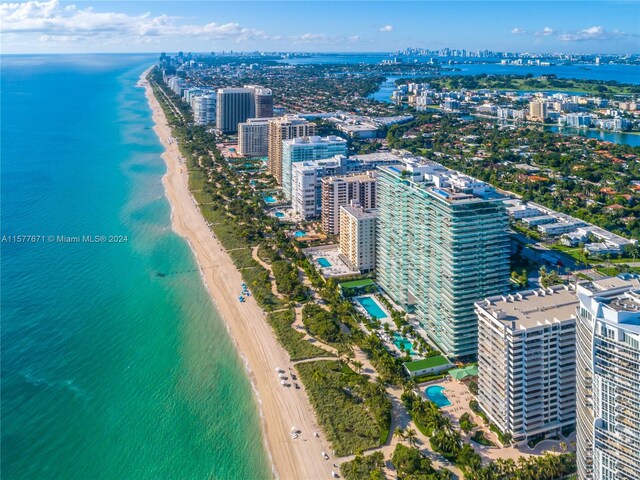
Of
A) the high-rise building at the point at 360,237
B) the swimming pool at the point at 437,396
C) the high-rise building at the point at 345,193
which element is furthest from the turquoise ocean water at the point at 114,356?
the high-rise building at the point at 345,193

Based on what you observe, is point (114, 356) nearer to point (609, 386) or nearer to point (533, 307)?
point (533, 307)

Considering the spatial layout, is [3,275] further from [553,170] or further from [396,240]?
[553,170]

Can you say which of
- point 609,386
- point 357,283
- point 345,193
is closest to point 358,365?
point 357,283

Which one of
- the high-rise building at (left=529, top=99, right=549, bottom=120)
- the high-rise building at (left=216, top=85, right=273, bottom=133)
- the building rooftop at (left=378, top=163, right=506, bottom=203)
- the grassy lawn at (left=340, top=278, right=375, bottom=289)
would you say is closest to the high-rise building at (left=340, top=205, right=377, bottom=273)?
the grassy lawn at (left=340, top=278, right=375, bottom=289)

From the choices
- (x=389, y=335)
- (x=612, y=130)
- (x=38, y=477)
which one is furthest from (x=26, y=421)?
(x=612, y=130)

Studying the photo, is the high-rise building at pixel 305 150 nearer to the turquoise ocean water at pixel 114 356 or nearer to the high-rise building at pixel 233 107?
the turquoise ocean water at pixel 114 356

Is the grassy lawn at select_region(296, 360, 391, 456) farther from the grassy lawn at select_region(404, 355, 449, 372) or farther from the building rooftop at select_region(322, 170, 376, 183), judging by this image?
the building rooftop at select_region(322, 170, 376, 183)
